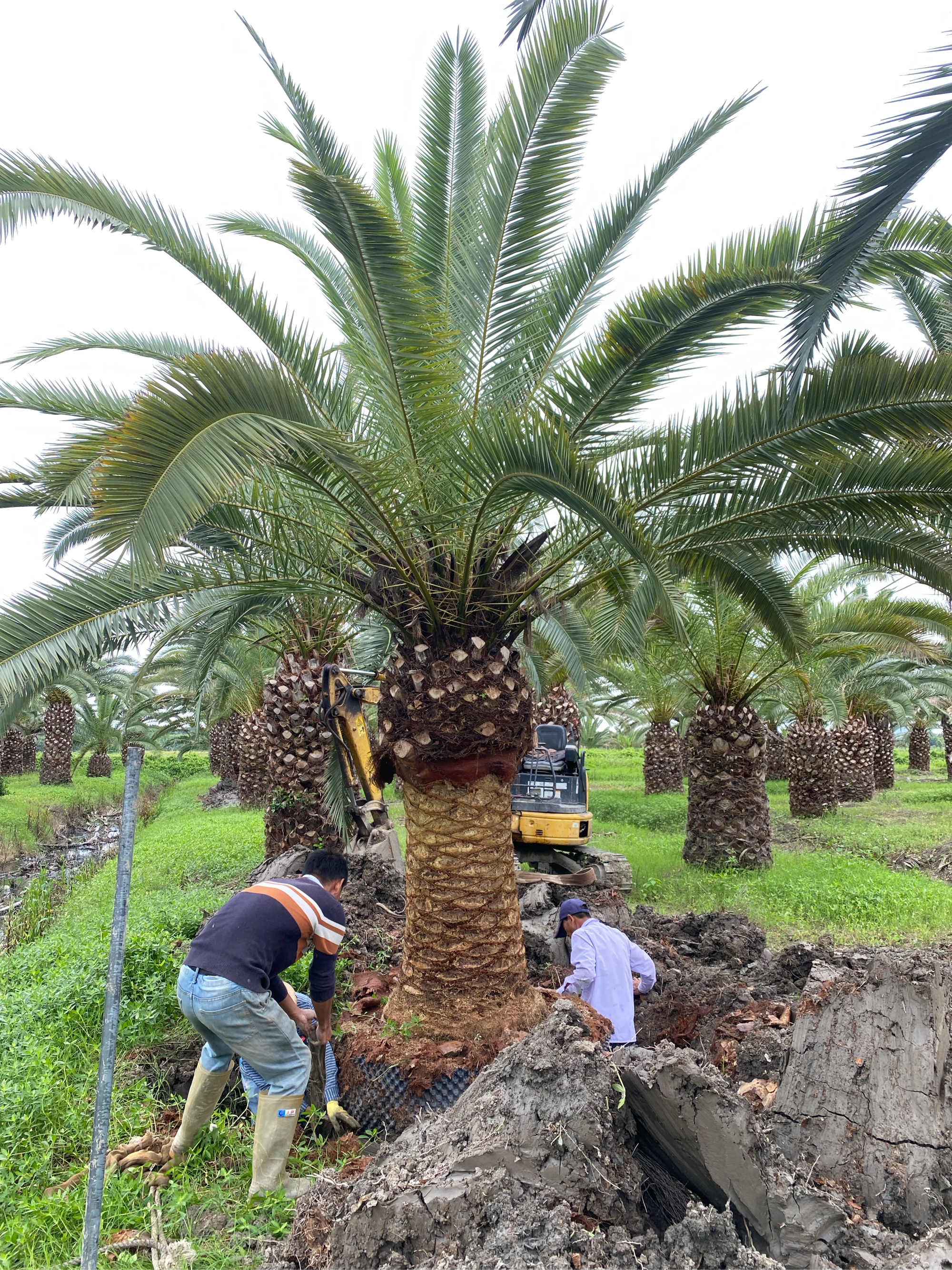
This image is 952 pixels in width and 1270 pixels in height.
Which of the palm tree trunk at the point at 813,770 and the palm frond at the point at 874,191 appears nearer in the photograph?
the palm frond at the point at 874,191

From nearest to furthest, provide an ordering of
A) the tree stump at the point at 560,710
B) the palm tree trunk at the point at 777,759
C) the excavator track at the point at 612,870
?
the excavator track at the point at 612,870, the tree stump at the point at 560,710, the palm tree trunk at the point at 777,759

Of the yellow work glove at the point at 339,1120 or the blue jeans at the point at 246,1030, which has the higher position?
the blue jeans at the point at 246,1030

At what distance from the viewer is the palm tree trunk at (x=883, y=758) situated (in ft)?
89.6

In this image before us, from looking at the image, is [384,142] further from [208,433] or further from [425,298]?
[208,433]

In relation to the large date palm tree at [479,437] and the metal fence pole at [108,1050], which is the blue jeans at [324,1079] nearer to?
the large date palm tree at [479,437]

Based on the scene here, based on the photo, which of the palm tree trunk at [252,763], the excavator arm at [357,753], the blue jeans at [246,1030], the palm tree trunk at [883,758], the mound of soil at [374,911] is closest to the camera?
the blue jeans at [246,1030]

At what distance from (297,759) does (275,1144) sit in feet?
23.3

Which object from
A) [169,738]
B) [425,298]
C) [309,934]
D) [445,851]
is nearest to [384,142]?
[425,298]

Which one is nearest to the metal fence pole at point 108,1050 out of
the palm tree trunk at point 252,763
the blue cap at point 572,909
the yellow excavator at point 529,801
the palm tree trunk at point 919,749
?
the blue cap at point 572,909

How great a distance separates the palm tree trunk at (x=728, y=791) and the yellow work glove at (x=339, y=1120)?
846 cm

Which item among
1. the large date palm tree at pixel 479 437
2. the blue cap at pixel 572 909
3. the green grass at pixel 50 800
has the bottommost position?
the green grass at pixel 50 800

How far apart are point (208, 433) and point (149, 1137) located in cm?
395

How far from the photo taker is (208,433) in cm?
384

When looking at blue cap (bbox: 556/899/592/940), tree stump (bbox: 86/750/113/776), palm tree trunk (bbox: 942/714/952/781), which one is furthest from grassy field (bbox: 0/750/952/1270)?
tree stump (bbox: 86/750/113/776)
